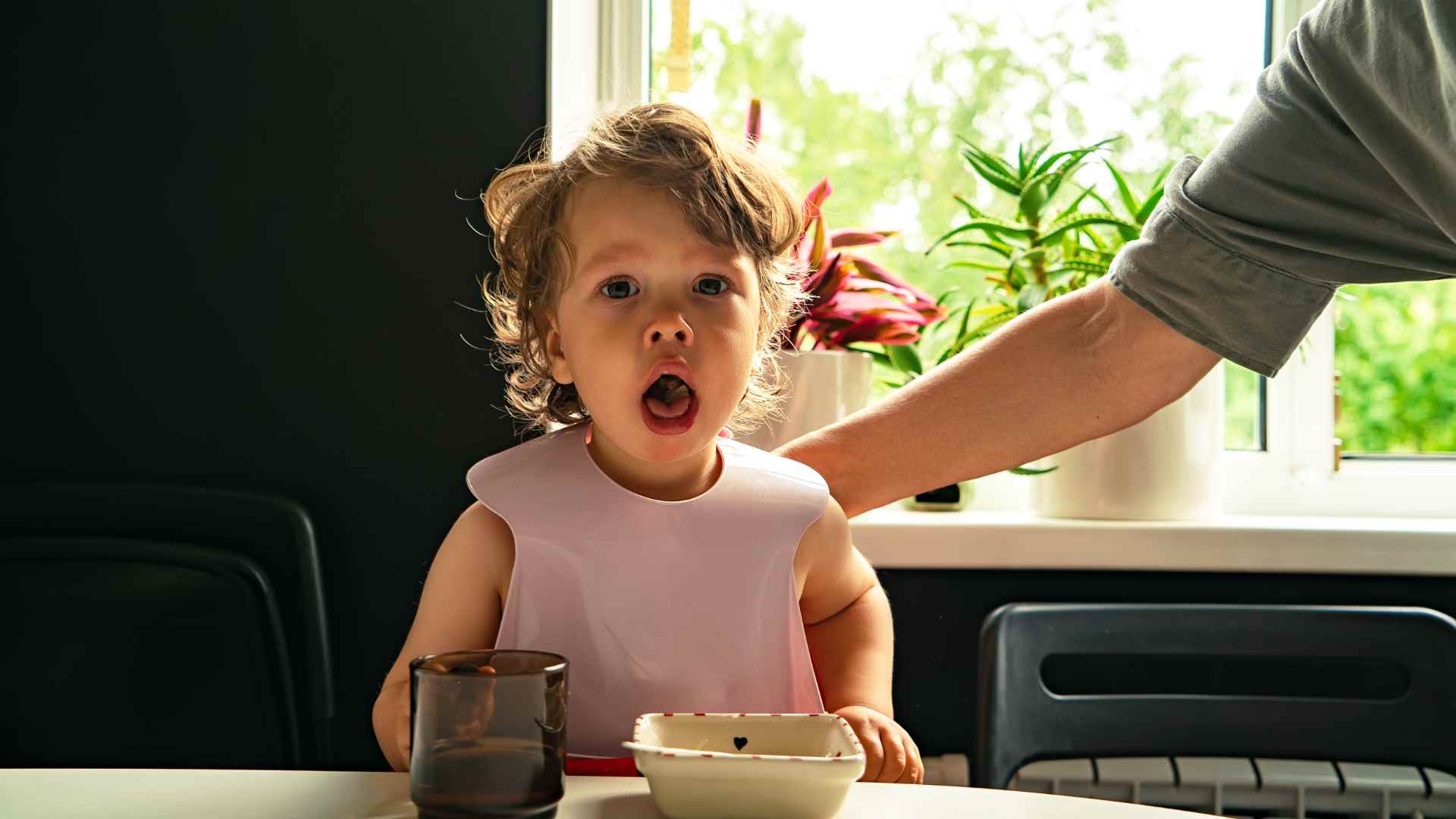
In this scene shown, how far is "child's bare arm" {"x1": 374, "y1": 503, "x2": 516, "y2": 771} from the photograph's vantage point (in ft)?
2.91

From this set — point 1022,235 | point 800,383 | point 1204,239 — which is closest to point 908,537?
point 800,383

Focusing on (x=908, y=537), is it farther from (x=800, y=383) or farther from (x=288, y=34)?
(x=288, y=34)

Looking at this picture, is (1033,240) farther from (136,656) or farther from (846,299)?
(136,656)

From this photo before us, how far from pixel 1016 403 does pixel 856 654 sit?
12.5 inches

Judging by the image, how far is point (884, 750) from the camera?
0.79 metres

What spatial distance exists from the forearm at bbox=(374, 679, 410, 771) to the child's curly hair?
296 mm

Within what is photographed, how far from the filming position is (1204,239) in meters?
1.05

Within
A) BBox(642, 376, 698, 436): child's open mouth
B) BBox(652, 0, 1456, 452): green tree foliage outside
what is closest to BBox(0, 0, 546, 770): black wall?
BBox(652, 0, 1456, 452): green tree foliage outside

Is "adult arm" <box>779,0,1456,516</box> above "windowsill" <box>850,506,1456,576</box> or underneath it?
above

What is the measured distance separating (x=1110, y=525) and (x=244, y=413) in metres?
1.17

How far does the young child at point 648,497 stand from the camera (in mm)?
875

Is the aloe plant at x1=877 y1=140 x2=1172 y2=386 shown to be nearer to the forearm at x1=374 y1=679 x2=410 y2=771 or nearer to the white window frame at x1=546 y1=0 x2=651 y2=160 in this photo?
the white window frame at x1=546 y1=0 x2=651 y2=160

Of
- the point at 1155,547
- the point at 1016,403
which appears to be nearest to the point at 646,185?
the point at 1016,403

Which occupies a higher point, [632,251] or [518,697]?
[632,251]
